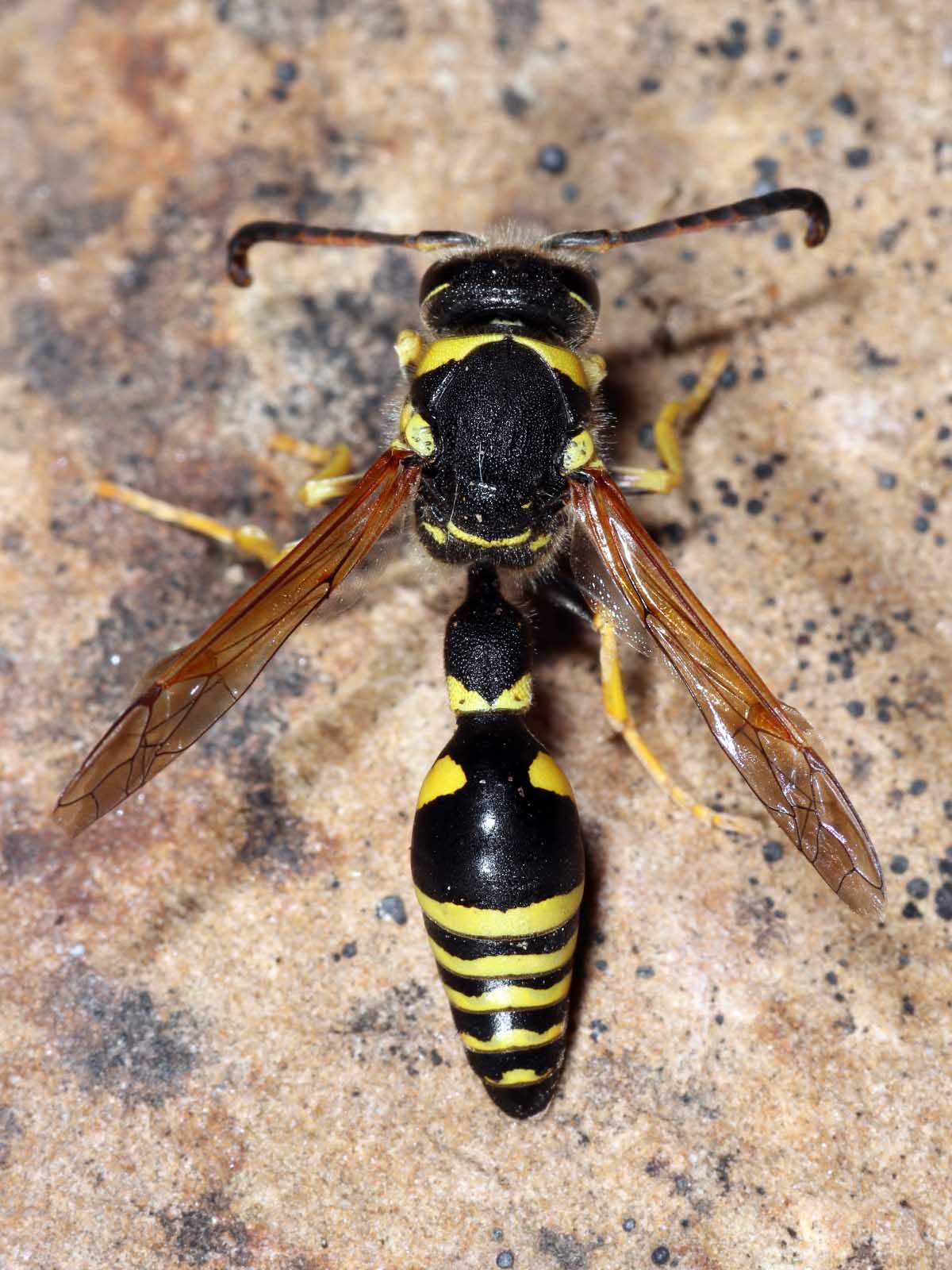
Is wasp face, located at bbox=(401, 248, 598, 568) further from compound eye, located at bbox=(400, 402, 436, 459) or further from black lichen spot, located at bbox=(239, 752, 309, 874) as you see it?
black lichen spot, located at bbox=(239, 752, 309, 874)

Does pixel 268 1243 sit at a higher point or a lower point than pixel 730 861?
lower

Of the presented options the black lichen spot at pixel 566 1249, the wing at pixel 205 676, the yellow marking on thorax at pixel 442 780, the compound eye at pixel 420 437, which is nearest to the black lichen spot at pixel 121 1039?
the wing at pixel 205 676

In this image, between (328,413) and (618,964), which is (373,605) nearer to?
(328,413)

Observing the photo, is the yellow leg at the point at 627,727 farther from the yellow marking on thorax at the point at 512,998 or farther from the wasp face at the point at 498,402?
the yellow marking on thorax at the point at 512,998

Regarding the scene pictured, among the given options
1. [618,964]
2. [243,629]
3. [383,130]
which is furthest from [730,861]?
[383,130]

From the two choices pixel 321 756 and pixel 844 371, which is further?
pixel 844 371

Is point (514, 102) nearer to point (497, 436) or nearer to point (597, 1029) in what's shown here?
point (497, 436)

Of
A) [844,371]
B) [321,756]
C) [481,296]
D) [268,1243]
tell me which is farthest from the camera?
[844,371]
